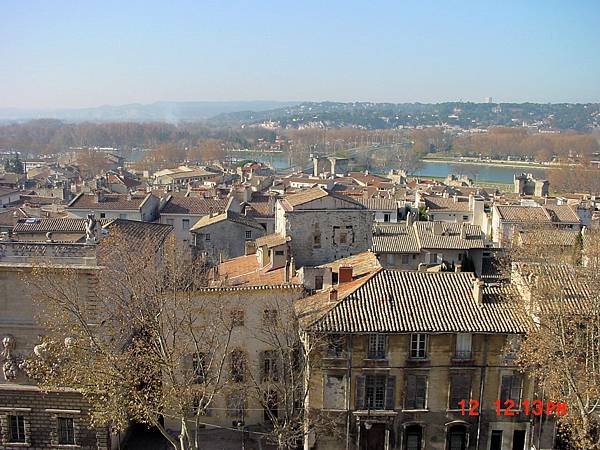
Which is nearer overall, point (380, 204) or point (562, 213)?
point (562, 213)

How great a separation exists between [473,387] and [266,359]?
26.6 feet

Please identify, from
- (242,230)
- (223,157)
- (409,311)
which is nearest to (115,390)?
(409,311)

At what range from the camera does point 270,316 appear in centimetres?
2562

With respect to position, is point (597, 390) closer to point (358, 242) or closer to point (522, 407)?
point (522, 407)

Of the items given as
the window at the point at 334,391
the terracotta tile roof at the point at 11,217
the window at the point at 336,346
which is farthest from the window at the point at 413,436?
the terracotta tile roof at the point at 11,217

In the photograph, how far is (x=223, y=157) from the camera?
183 m

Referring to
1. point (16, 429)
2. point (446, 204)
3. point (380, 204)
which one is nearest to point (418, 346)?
point (16, 429)

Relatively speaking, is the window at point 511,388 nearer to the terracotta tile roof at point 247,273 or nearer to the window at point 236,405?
the window at point 236,405

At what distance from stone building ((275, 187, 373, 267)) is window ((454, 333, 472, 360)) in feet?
36.8

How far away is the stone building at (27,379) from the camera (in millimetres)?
24266

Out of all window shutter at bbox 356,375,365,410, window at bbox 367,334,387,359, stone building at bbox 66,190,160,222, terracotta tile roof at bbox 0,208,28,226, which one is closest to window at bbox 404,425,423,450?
window shutter at bbox 356,375,365,410

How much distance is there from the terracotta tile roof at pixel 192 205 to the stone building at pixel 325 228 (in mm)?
22872

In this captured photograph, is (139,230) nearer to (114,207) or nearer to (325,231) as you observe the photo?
(325,231)

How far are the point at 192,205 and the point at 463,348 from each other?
3860 centimetres
